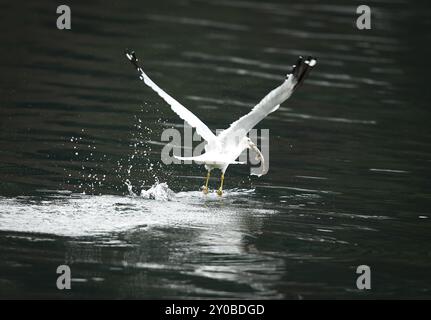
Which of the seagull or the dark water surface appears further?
the seagull

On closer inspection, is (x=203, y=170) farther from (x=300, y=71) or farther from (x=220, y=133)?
(x=300, y=71)

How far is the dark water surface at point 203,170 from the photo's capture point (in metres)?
10.4

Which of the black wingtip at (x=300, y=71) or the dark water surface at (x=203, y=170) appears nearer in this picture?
the dark water surface at (x=203, y=170)

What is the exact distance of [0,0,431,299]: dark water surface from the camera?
10383 mm

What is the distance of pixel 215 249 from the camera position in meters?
11.0

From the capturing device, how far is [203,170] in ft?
51.3

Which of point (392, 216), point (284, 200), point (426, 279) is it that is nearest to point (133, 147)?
point (284, 200)

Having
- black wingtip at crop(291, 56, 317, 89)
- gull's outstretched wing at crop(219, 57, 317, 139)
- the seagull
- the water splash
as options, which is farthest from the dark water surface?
black wingtip at crop(291, 56, 317, 89)

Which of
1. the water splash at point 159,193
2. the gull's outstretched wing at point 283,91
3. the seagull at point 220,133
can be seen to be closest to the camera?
the gull's outstretched wing at point 283,91

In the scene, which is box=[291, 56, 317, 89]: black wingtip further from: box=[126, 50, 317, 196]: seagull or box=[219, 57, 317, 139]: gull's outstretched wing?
box=[126, 50, 317, 196]: seagull

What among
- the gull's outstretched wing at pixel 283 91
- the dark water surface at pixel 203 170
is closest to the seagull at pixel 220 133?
the gull's outstretched wing at pixel 283 91

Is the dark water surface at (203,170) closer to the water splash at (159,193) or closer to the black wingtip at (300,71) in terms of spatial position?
the water splash at (159,193)

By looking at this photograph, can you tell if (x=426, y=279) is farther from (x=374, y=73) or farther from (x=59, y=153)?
(x=374, y=73)

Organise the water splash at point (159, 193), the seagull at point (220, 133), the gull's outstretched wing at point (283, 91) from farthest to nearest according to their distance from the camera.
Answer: the water splash at point (159, 193) < the seagull at point (220, 133) < the gull's outstretched wing at point (283, 91)
